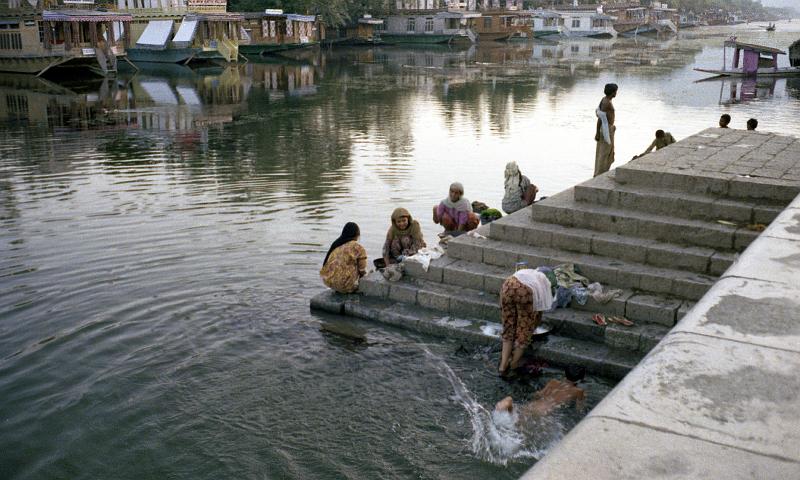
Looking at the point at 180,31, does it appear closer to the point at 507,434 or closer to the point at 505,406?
the point at 505,406

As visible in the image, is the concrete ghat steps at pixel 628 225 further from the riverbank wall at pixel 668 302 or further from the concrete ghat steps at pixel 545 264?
the concrete ghat steps at pixel 545 264

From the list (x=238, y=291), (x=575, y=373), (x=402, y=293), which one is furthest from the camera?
(x=238, y=291)

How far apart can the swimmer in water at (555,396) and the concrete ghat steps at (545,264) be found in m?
1.56

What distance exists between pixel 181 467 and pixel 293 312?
3.00 metres

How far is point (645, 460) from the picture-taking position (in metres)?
2.54

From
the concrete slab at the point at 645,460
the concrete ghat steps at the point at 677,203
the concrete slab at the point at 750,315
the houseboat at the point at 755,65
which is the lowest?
the concrete ghat steps at the point at 677,203

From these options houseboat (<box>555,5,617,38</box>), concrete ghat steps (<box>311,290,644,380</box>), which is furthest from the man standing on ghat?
houseboat (<box>555,5,617,38</box>)

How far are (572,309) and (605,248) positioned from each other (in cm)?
97

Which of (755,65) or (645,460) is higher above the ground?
(755,65)

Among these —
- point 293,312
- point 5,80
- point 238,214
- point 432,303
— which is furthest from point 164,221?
point 5,80

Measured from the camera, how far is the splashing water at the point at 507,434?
565cm

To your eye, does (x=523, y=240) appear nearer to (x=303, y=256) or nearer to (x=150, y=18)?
(x=303, y=256)

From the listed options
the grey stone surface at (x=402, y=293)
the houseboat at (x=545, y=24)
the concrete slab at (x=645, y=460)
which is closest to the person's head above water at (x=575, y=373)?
the grey stone surface at (x=402, y=293)

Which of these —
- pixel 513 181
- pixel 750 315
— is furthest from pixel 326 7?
pixel 750 315
